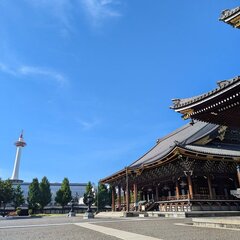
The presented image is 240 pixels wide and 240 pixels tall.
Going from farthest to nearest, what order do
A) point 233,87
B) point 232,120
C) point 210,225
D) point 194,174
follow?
point 194,174
point 210,225
point 232,120
point 233,87

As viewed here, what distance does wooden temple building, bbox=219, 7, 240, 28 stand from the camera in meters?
8.31

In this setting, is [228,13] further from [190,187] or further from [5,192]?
[5,192]

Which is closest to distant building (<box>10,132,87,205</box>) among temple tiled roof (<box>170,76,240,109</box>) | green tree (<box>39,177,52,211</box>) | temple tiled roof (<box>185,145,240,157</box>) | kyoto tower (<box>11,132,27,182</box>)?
kyoto tower (<box>11,132,27,182</box>)

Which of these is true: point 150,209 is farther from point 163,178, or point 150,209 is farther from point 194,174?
point 194,174

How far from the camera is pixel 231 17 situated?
843 cm

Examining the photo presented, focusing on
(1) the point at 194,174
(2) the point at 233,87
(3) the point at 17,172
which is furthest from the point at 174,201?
(3) the point at 17,172

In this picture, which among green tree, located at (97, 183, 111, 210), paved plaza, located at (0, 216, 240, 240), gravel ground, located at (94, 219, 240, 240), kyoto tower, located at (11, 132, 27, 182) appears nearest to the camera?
gravel ground, located at (94, 219, 240, 240)

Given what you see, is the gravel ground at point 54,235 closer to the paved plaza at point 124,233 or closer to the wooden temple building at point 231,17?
the paved plaza at point 124,233

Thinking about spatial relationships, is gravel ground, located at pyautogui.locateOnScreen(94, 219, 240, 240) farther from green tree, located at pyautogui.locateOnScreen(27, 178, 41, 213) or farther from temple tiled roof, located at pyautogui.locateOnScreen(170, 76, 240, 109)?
green tree, located at pyautogui.locateOnScreen(27, 178, 41, 213)

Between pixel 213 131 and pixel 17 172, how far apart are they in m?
93.3

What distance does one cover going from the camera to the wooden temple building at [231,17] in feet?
27.3

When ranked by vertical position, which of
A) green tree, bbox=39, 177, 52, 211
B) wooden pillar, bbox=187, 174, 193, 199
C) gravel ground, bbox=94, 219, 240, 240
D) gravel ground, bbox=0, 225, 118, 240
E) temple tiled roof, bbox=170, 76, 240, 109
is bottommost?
gravel ground, bbox=0, 225, 118, 240

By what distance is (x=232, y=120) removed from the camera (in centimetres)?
1062

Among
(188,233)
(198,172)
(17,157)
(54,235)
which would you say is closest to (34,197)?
(198,172)
